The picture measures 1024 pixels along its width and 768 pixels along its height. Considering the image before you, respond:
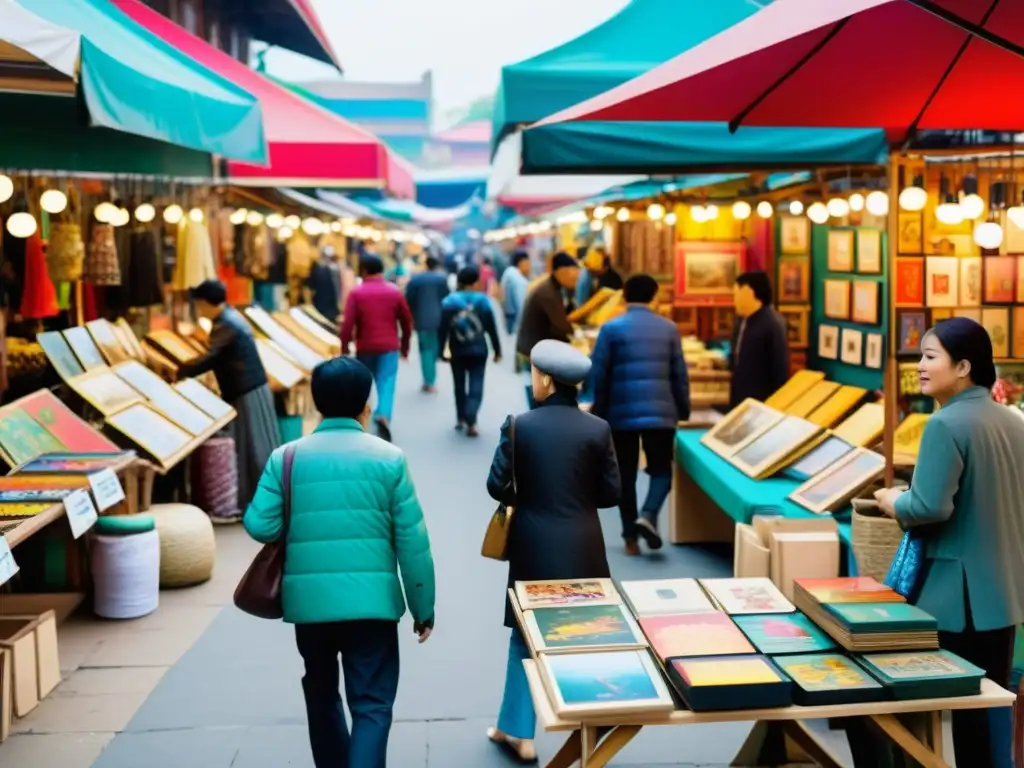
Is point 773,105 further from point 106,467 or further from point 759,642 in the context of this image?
point 106,467

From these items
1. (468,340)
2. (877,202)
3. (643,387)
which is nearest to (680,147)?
(643,387)

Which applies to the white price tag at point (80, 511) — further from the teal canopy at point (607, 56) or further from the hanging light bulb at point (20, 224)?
the teal canopy at point (607, 56)

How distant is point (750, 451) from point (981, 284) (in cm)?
202

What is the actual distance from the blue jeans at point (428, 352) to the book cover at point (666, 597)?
11.7 meters

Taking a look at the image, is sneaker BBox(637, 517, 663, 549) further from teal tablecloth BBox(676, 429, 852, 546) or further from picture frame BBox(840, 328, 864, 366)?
picture frame BBox(840, 328, 864, 366)

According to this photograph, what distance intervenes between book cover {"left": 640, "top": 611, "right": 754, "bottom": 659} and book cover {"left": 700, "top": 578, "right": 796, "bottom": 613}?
6.4 inches

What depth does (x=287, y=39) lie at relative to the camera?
19.9 metres

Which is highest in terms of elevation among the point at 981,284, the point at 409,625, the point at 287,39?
the point at 287,39

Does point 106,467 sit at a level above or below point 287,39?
below

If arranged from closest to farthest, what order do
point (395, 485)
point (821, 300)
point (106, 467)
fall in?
point (395, 485) < point (106, 467) < point (821, 300)

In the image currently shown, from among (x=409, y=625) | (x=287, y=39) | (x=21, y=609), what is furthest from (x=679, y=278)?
(x=287, y=39)

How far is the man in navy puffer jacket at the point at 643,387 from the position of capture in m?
7.86

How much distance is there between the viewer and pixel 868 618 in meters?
3.71

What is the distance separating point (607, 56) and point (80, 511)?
176 inches
